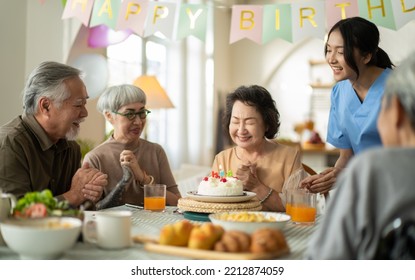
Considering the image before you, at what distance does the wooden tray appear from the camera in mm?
1123

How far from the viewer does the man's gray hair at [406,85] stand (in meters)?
0.88

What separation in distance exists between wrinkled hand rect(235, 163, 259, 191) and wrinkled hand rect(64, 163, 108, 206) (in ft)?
2.08

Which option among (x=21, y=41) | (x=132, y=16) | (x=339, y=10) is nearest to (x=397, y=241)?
(x=339, y=10)

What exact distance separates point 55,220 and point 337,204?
0.71 meters

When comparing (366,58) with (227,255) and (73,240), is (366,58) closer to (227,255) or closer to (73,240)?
(227,255)

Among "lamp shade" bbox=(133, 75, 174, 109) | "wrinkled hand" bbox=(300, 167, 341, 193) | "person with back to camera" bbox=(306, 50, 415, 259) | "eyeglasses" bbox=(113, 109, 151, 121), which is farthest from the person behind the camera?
"lamp shade" bbox=(133, 75, 174, 109)

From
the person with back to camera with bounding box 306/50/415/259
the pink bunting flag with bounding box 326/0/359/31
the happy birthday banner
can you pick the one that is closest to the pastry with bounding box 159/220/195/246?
the person with back to camera with bounding box 306/50/415/259

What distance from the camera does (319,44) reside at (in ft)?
23.2

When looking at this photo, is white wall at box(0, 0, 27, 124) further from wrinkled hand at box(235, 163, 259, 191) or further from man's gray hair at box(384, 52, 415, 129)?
man's gray hair at box(384, 52, 415, 129)

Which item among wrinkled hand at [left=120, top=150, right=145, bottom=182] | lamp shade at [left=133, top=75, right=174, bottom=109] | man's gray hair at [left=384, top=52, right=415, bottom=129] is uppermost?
lamp shade at [left=133, top=75, right=174, bottom=109]

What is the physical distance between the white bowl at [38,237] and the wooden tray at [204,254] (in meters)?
0.21

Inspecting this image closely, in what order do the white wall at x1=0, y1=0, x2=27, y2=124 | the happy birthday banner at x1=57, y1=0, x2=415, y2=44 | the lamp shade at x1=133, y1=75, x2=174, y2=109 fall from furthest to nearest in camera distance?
the lamp shade at x1=133, y1=75, x2=174, y2=109
the white wall at x1=0, y1=0, x2=27, y2=124
the happy birthday banner at x1=57, y1=0, x2=415, y2=44

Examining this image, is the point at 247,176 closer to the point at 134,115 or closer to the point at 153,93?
the point at 134,115
